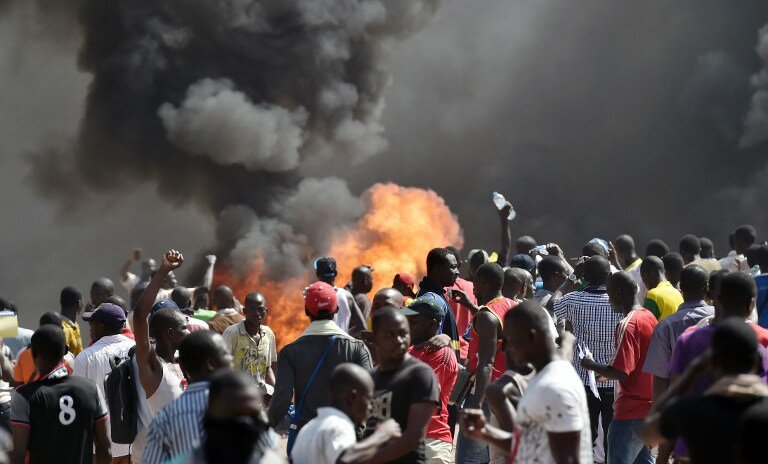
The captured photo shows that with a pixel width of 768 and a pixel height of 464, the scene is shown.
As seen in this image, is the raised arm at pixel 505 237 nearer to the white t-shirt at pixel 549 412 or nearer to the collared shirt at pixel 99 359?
the collared shirt at pixel 99 359

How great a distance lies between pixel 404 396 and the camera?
3961 millimetres

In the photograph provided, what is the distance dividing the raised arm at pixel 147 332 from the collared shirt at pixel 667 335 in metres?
2.58

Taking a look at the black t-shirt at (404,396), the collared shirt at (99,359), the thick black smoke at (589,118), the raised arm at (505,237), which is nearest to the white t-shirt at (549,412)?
the black t-shirt at (404,396)

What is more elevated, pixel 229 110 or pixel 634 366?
pixel 229 110

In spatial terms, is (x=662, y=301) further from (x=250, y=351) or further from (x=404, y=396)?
(x=404, y=396)

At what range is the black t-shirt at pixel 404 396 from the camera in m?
3.93

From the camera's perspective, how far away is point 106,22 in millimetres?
14453

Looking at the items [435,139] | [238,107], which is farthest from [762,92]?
[238,107]

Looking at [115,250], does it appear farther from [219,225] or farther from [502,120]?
[502,120]

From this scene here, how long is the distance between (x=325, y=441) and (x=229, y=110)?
10990mm

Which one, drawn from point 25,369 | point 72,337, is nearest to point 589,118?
point 72,337

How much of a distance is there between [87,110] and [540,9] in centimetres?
784

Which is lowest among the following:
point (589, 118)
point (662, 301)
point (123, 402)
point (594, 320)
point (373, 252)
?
point (123, 402)

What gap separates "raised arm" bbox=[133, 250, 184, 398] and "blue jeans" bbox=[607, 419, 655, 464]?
9.08 ft
